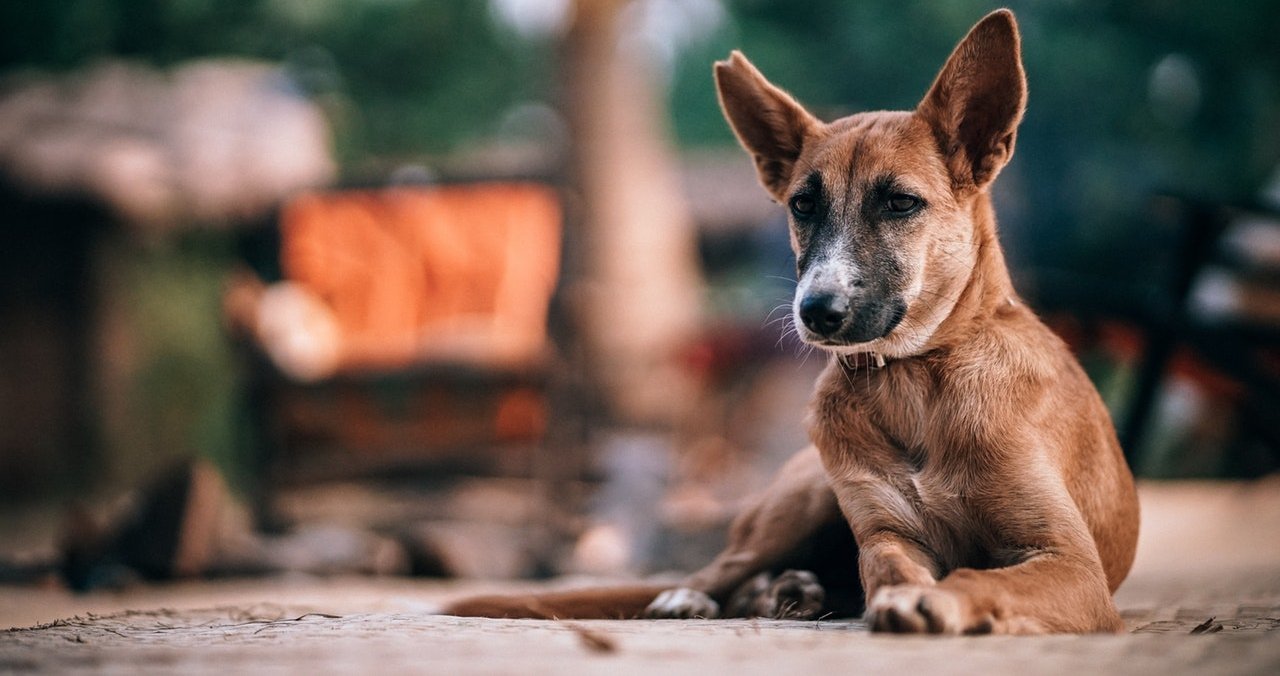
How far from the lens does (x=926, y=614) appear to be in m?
2.60

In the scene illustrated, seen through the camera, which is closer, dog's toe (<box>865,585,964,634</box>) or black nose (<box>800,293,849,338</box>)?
dog's toe (<box>865,585,964,634</box>)

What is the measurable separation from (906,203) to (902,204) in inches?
0.5

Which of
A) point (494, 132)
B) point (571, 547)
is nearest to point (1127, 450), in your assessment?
point (571, 547)

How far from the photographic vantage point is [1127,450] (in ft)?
17.2

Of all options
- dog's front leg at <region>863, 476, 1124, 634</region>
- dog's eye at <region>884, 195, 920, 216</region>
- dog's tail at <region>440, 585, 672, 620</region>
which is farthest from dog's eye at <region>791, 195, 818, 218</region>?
dog's tail at <region>440, 585, 672, 620</region>

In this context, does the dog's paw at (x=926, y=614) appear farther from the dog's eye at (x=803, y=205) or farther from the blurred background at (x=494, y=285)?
the blurred background at (x=494, y=285)

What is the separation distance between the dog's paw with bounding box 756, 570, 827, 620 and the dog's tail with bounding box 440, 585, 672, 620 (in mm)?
483

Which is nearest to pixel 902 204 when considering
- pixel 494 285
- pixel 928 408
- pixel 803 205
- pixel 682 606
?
pixel 803 205

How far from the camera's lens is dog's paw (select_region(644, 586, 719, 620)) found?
356 cm

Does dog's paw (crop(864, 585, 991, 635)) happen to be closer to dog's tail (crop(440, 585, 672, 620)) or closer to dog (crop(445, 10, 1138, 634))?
dog (crop(445, 10, 1138, 634))

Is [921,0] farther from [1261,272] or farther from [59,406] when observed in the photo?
[59,406]

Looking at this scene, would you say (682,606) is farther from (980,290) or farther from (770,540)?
(980,290)

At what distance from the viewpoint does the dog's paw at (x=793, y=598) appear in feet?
11.3

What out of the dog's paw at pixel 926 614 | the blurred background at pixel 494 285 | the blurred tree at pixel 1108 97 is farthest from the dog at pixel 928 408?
the blurred tree at pixel 1108 97
